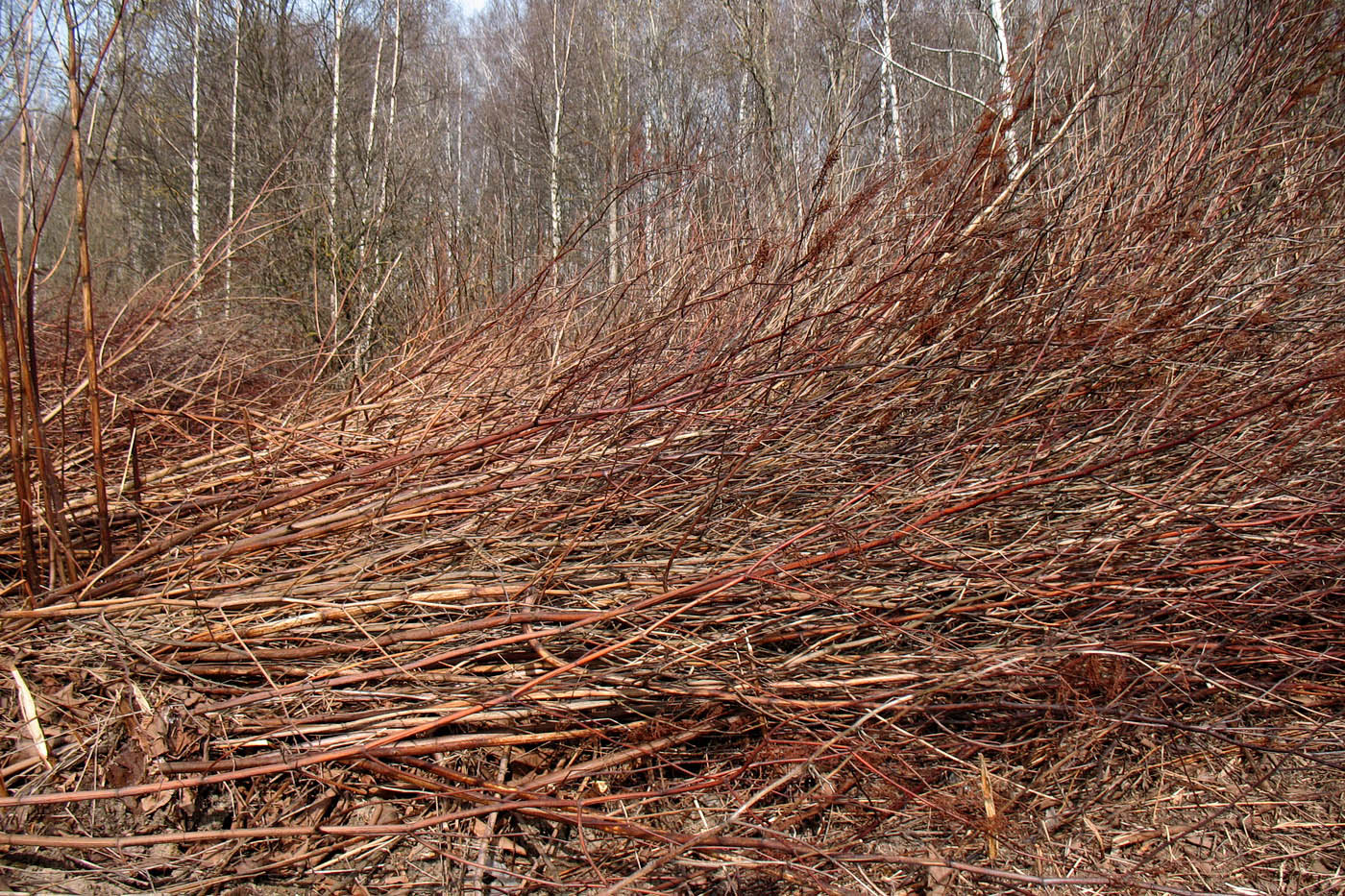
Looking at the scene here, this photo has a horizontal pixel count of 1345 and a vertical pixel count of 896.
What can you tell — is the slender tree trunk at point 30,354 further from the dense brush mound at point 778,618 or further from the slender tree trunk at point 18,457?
the dense brush mound at point 778,618

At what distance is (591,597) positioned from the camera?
210 cm

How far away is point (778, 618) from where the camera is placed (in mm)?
2070

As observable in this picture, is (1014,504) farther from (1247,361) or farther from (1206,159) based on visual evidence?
(1206,159)

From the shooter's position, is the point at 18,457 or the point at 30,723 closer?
the point at 30,723

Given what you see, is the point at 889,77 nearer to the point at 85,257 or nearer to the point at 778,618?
the point at 778,618

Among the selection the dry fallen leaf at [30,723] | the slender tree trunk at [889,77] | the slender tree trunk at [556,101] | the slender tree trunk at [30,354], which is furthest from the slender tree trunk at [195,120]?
the dry fallen leaf at [30,723]

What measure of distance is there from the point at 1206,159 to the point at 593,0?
644 inches

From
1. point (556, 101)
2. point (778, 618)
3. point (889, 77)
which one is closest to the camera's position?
point (778, 618)

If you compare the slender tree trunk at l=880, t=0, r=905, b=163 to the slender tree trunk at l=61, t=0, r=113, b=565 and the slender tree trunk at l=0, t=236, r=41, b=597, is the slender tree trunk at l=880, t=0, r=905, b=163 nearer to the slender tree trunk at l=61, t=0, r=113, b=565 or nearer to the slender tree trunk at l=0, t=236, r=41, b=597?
the slender tree trunk at l=61, t=0, r=113, b=565

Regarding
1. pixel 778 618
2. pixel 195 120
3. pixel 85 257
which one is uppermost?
pixel 195 120

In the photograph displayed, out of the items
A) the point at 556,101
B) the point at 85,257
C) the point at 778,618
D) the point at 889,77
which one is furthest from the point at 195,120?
the point at 778,618

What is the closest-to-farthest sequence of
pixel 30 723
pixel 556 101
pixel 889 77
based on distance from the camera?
pixel 30 723
pixel 889 77
pixel 556 101

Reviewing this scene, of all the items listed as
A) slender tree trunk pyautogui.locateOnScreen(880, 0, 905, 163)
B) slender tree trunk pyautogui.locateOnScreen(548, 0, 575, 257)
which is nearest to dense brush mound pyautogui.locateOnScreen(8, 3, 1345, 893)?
slender tree trunk pyautogui.locateOnScreen(880, 0, 905, 163)

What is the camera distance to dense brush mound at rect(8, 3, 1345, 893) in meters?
1.67
